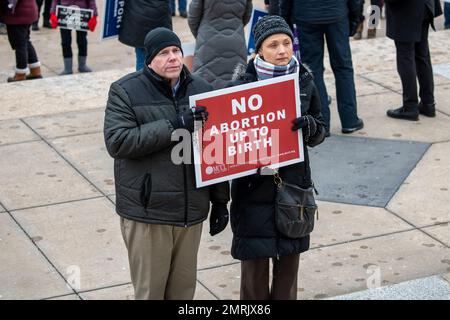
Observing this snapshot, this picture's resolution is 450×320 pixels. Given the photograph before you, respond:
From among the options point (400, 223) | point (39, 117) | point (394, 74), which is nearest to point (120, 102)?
point (400, 223)

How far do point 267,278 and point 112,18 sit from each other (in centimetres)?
445

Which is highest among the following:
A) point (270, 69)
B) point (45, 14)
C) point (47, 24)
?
point (270, 69)

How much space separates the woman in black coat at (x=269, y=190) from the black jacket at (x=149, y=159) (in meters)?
0.32

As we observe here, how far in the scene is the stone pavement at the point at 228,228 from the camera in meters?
6.05

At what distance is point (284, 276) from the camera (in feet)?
17.2

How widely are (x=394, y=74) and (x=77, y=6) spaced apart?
342cm

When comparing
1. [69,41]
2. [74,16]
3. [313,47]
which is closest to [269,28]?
[313,47]

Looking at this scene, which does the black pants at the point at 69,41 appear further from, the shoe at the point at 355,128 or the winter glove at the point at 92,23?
Answer: the shoe at the point at 355,128

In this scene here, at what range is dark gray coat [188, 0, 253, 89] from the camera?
26.0 feet

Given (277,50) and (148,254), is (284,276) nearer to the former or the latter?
(148,254)

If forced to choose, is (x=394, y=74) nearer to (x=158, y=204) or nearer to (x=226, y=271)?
(x=226, y=271)

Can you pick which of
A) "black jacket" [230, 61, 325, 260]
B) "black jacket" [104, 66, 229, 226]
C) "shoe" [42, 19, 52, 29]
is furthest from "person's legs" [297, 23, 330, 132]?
"shoe" [42, 19, 52, 29]

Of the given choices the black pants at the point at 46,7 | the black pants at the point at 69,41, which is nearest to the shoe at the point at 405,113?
the black pants at the point at 69,41

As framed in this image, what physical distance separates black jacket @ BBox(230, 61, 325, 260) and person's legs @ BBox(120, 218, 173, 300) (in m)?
0.38
